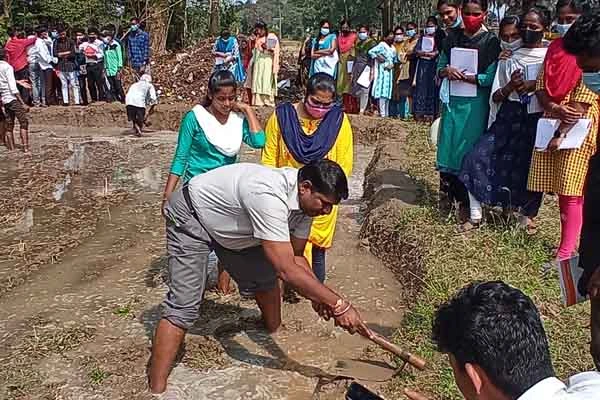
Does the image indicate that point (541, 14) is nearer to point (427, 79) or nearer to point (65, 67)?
point (427, 79)

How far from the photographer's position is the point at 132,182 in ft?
29.7

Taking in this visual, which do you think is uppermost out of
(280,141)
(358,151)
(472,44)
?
(472,44)

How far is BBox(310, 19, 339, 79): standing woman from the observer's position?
1291 cm

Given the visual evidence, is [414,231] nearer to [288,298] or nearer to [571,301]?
[288,298]

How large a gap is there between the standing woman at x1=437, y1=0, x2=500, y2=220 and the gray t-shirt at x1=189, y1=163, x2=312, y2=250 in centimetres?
227

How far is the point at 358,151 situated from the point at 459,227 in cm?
607

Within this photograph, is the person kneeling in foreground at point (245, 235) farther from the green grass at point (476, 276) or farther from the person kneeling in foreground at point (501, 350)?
the person kneeling in foreground at point (501, 350)

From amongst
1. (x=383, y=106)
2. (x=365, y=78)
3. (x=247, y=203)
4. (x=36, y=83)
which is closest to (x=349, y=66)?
(x=365, y=78)

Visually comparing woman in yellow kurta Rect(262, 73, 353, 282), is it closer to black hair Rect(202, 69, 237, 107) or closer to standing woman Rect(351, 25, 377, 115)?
black hair Rect(202, 69, 237, 107)

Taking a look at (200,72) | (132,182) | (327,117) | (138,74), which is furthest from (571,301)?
(200,72)

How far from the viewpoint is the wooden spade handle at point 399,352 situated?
335cm

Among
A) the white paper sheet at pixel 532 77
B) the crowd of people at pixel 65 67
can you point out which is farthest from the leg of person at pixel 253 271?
the crowd of people at pixel 65 67

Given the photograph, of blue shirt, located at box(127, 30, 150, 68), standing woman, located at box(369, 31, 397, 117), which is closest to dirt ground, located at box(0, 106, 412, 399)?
standing woman, located at box(369, 31, 397, 117)

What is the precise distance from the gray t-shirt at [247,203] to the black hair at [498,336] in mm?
1468
